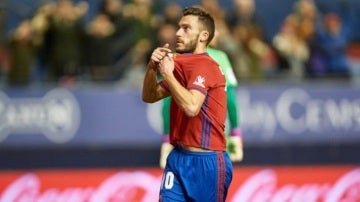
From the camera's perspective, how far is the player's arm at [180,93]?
5.31m

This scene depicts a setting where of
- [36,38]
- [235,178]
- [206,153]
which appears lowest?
[235,178]

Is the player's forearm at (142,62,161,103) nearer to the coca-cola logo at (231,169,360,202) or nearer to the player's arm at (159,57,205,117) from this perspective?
the player's arm at (159,57,205,117)

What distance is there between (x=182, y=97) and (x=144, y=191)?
4.95 meters

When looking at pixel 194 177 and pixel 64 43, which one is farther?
pixel 64 43

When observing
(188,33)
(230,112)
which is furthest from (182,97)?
(230,112)

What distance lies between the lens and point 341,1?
12688mm

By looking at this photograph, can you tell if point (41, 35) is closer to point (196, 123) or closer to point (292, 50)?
point (292, 50)

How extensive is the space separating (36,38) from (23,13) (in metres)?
0.53

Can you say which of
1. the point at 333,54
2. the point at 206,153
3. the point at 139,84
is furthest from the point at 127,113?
the point at 206,153

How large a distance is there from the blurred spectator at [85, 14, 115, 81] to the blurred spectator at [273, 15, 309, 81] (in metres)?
2.19

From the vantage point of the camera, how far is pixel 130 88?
11.6 meters

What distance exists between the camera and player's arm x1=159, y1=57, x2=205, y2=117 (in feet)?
17.4

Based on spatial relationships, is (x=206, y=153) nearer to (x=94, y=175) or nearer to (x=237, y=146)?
(x=237, y=146)

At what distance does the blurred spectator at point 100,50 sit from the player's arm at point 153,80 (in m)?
5.95
